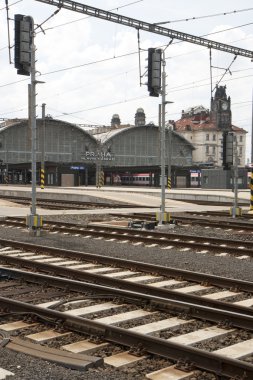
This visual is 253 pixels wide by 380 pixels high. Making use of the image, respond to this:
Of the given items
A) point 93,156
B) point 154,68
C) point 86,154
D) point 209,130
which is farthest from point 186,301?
point 209,130

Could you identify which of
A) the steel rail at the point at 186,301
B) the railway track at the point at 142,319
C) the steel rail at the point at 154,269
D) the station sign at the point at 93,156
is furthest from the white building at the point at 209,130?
the railway track at the point at 142,319

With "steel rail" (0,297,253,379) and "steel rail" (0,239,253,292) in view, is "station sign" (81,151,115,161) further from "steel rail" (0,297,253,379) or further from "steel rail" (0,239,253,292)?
"steel rail" (0,297,253,379)

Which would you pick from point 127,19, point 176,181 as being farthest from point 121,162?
point 127,19

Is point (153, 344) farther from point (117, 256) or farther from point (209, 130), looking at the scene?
point (209, 130)

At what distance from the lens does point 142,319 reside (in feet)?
23.3

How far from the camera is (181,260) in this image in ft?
39.2

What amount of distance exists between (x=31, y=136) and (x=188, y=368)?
1238 cm

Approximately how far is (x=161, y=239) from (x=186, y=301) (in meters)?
7.24

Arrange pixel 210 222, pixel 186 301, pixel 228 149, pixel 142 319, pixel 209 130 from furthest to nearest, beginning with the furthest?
pixel 209 130
pixel 210 222
pixel 228 149
pixel 186 301
pixel 142 319

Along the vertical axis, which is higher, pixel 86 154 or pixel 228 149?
pixel 86 154

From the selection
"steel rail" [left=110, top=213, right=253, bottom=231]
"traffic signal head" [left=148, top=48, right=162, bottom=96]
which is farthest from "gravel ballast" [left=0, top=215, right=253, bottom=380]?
"traffic signal head" [left=148, top=48, right=162, bottom=96]

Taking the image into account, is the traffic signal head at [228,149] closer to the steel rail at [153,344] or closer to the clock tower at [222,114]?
the steel rail at [153,344]

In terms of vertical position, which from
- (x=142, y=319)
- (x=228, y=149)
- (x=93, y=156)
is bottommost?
(x=142, y=319)

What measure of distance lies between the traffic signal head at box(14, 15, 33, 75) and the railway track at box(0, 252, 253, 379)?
25.4ft
